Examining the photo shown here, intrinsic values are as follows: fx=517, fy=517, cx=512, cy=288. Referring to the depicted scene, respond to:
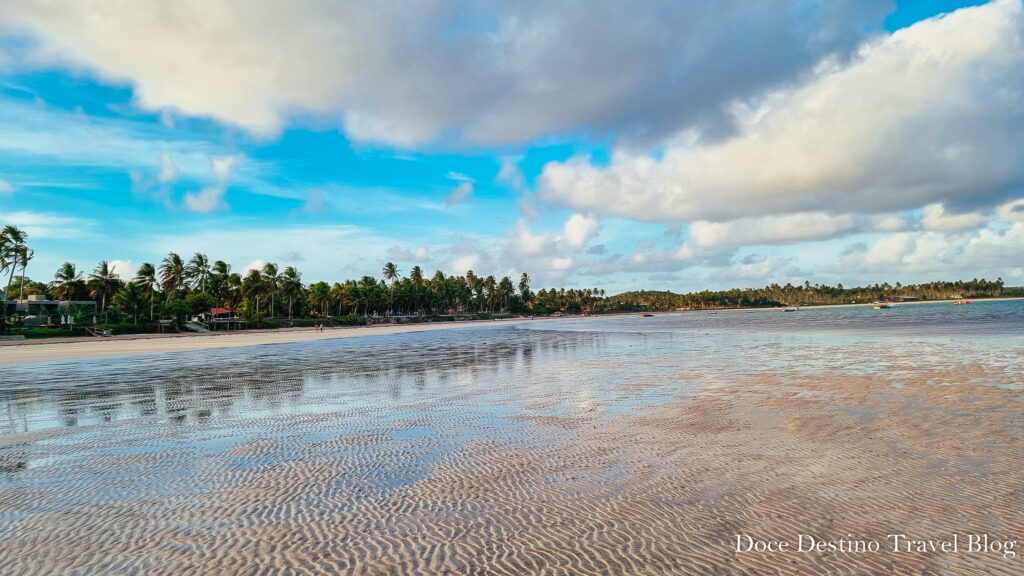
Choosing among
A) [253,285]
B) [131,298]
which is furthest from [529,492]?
[253,285]

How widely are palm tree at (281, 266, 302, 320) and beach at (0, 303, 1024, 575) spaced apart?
358 feet

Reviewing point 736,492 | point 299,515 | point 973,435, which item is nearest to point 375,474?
point 299,515

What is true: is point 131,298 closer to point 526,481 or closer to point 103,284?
point 103,284

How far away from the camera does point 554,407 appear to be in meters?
16.2

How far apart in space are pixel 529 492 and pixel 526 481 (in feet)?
1.93

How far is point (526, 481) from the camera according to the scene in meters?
8.98

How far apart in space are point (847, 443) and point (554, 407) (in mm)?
7778

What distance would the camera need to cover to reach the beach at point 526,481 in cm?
620

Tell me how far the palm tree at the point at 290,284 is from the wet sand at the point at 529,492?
116782mm

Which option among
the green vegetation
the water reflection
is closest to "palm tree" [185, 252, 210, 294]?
the green vegetation

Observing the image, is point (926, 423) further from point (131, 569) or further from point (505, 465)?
point (131, 569)

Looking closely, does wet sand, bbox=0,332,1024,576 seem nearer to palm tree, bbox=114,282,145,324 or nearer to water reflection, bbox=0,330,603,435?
water reflection, bbox=0,330,603,435

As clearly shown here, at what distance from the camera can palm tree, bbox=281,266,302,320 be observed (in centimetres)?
12250

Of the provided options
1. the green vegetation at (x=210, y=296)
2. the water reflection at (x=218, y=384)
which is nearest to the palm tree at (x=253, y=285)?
the green vegetation at (x=210, y=296)
